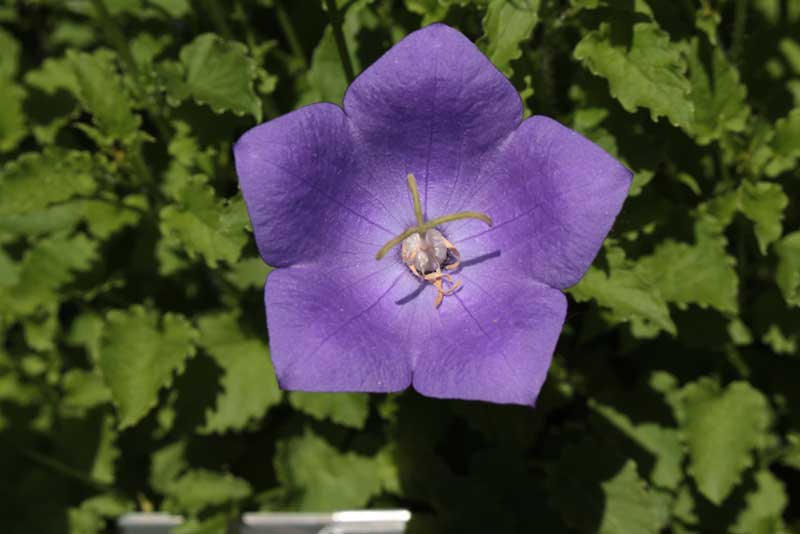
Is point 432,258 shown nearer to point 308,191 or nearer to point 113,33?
point 308,191

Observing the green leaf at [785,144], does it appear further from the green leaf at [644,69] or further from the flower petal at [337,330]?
the flower petal at [337,330]

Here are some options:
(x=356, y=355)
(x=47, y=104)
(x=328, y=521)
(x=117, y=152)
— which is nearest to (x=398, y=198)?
(x=356, y=355)

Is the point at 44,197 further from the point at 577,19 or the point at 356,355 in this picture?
the point at 577,19

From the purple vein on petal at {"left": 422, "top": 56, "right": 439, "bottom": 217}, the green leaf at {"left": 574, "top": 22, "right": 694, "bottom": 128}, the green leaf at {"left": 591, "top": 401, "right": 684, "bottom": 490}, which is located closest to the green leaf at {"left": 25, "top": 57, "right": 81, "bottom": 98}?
the purple vein on petal at {"left": 422, "top": 56, "right": 439, "bottom": 217}

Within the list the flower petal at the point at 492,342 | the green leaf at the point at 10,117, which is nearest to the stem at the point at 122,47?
the green leaf at the point at 10,117

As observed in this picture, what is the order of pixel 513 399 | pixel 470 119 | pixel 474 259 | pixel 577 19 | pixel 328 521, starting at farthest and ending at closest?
1. pixel 328 521
2. pixel 577 19
3. pixel 474 259
4. pixel 470 119
5. pixel 513 399

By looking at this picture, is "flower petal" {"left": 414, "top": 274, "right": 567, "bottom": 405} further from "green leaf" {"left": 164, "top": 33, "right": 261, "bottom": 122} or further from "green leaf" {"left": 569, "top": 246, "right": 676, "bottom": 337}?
"green leaf" {"left": 164, "top": 33, "right": 261, "bottom": 122}

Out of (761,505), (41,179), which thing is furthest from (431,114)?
(761,505)
